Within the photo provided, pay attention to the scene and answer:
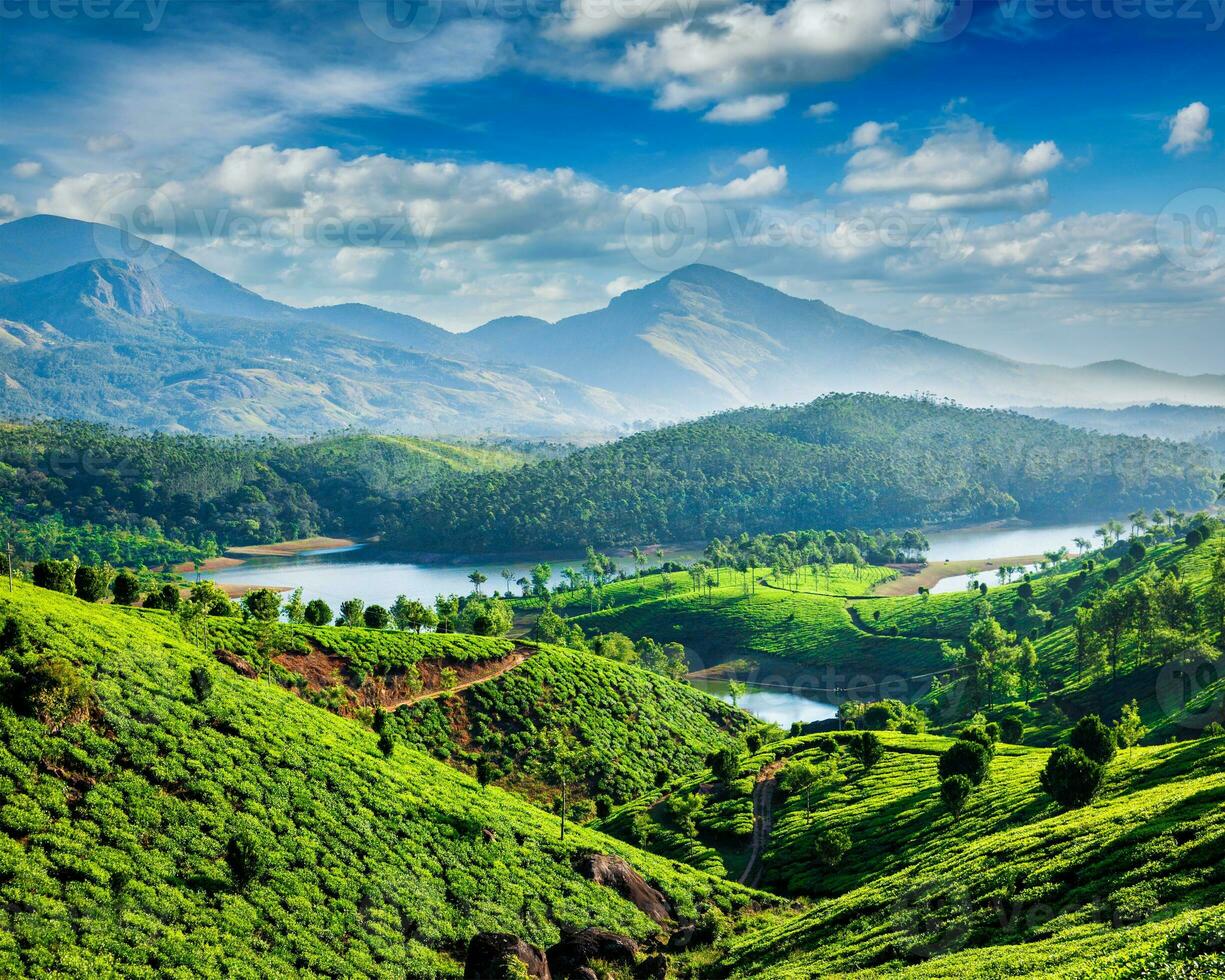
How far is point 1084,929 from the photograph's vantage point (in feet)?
95.0

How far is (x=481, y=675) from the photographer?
88.9 metres

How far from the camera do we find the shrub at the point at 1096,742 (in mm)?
52522

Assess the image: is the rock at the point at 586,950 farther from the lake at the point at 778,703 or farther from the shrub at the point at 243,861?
the lake at the point at 778,703

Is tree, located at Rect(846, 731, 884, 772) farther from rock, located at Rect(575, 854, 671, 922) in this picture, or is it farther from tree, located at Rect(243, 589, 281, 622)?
tree, located at Rect(243, 589, 281, 622)

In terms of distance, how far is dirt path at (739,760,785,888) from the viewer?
63178mm

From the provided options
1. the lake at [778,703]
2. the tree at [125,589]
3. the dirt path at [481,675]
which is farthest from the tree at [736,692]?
the tree at [125,589]

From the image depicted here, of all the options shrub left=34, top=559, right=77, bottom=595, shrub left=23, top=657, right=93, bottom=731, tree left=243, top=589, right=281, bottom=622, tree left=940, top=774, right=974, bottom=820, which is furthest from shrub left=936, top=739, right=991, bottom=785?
shrub left=34, top=559, right=77, bottom=595

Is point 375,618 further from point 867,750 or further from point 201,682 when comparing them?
point 867,750

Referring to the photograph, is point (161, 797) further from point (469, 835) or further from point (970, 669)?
point (970, 669)

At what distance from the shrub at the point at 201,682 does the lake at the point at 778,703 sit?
112562mm

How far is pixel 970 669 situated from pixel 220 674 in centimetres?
11454

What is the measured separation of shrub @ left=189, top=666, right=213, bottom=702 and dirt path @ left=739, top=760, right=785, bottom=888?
1544 inches

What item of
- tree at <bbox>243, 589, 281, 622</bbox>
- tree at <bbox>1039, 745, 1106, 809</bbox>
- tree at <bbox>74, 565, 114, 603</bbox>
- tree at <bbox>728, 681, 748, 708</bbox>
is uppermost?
tree at <bbox>74, 565, 114, 603</bbox>

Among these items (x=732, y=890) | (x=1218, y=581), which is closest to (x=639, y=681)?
(x=732, y=890)
